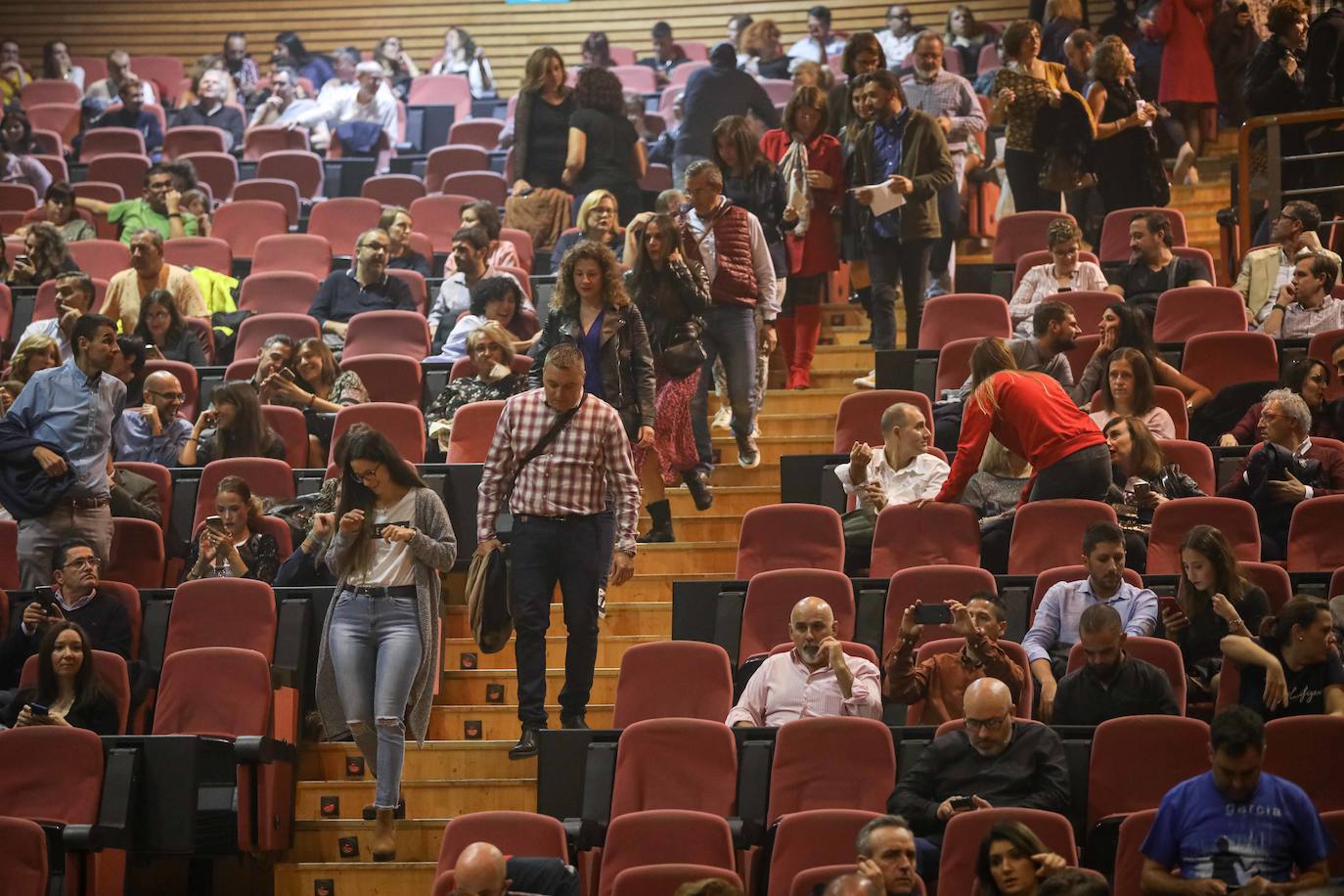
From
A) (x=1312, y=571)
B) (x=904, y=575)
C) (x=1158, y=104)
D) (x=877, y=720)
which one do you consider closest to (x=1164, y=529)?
(x=1312, y=571)

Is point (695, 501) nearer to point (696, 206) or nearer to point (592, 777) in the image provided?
point (696, 206)

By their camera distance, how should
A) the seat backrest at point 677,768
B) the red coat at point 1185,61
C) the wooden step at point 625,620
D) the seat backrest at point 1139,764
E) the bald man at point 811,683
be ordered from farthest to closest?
the red coat at point 1185,61 < the wooden step at point 625,620 < the bald man at point 811,683 < the seat backrest at point 677,768 < the seat backrest at point 1139,764

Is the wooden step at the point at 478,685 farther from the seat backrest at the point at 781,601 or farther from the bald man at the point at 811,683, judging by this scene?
the bald man at the point at 811,683

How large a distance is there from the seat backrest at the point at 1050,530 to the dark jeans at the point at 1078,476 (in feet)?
0.14

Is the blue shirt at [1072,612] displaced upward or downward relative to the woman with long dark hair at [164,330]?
downward

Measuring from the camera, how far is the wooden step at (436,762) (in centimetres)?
641

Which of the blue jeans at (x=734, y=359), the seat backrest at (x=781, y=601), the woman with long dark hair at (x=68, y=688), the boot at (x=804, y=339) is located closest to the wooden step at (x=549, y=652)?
the seat backrest at (x=781, y=601)

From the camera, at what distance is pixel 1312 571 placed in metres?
6.28

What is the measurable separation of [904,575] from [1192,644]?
898 millimetres

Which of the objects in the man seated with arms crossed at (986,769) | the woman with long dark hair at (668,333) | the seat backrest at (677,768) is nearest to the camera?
the man seated with arms crossed at (986,769)

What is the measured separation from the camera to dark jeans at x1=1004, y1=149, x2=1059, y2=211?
941cm

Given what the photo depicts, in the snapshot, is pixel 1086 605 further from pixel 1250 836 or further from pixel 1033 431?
pixel 1250 836

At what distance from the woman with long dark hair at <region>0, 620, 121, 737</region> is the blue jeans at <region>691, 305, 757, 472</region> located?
7.97 ft

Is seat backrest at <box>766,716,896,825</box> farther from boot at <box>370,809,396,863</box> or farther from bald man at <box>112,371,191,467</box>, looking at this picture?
bald man at <box>112,371,191,467</box>
